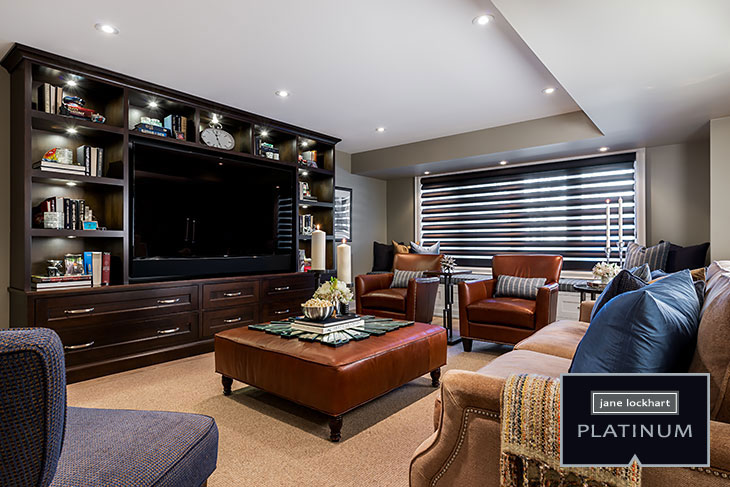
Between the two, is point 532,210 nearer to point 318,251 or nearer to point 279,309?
point 279,309

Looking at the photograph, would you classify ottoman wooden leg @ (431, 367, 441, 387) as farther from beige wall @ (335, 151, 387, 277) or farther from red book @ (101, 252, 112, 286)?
beige wall @ (335, 151, 387, 277)

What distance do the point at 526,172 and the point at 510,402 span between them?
204 inches

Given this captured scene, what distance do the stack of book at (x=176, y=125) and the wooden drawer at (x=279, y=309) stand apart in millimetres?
1905

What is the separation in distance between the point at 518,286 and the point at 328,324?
2187mm

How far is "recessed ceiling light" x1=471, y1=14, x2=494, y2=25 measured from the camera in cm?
255

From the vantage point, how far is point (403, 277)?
4.75 m

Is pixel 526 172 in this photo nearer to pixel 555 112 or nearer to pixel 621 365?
pixel 555 112

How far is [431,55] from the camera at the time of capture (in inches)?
122

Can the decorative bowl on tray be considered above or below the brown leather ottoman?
above

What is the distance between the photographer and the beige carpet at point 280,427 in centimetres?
181

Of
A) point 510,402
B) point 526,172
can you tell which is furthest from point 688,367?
point 526,172

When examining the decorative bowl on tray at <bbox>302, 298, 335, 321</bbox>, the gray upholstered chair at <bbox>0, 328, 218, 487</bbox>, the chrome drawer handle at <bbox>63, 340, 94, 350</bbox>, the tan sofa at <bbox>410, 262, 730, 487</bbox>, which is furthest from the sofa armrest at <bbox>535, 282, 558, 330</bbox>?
the chrome drawer handle at <bbox>63, 340, 94, 350</bbox>

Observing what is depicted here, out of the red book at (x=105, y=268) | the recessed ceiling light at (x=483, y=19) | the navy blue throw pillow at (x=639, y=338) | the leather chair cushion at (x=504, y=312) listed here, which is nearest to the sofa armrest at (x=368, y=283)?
the leather chair cushion at (x=504, y=312)

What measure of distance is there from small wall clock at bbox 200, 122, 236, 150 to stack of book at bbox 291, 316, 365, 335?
2.39 meters
